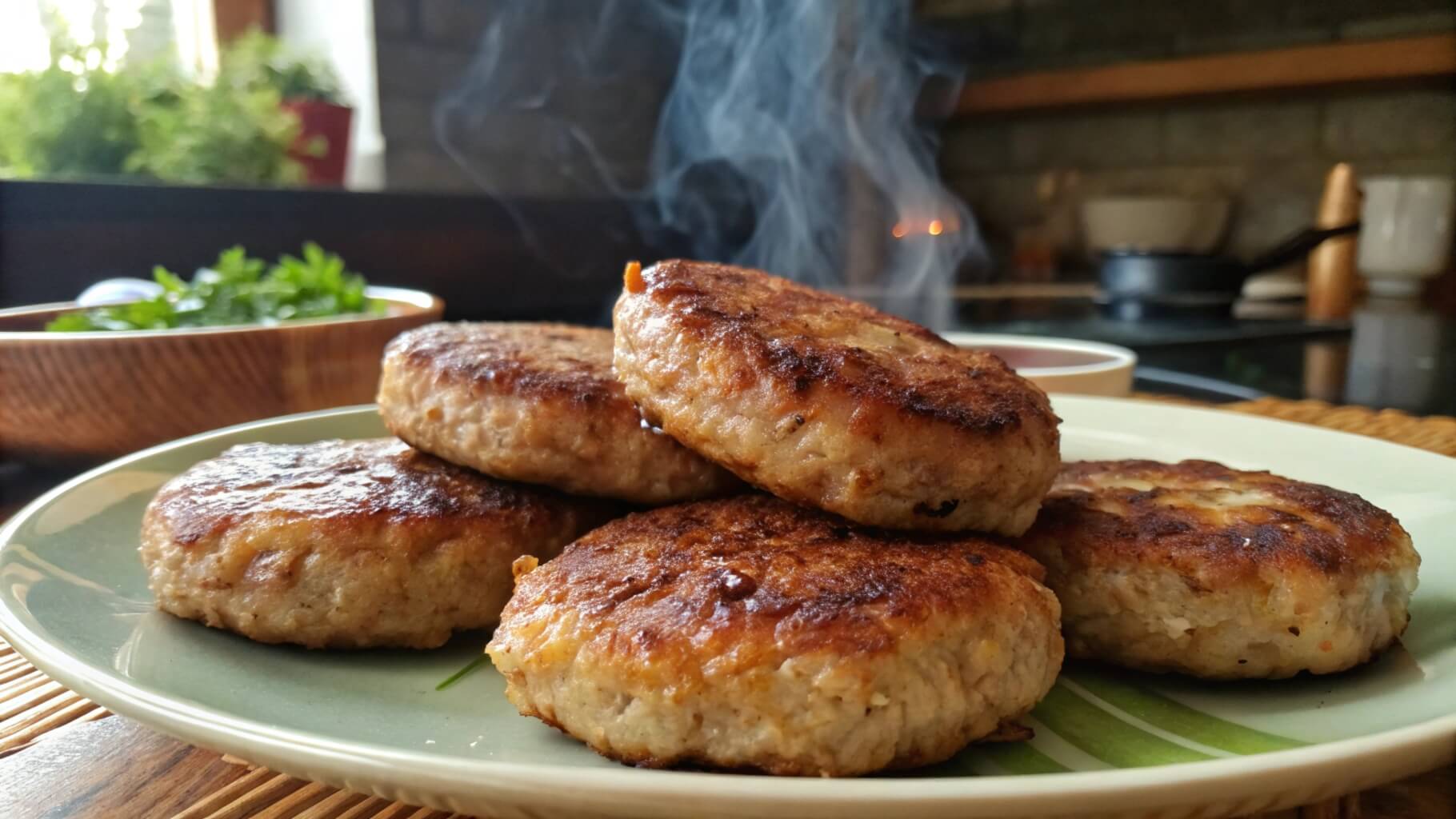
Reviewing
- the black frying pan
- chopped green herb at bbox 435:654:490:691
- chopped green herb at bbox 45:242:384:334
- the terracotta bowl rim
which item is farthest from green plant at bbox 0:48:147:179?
the black frying pan

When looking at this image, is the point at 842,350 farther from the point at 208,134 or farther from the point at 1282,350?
the point at 208,134

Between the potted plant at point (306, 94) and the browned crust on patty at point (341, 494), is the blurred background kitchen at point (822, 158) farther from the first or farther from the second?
the browned crust on patty at point (341, 494)

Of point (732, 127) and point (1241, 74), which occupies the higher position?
point (1241, 74)

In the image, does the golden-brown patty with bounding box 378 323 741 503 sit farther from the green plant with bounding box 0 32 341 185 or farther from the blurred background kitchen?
the green plant with bounding box 0 32 341 185

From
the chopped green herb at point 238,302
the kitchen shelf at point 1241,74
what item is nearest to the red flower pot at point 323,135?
the chopped green herb at point 238,302

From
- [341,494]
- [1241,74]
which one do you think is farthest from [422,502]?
[1241,74]

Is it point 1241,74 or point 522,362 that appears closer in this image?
point 522,362

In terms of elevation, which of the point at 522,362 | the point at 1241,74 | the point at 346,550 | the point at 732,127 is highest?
the point at 1241,74
